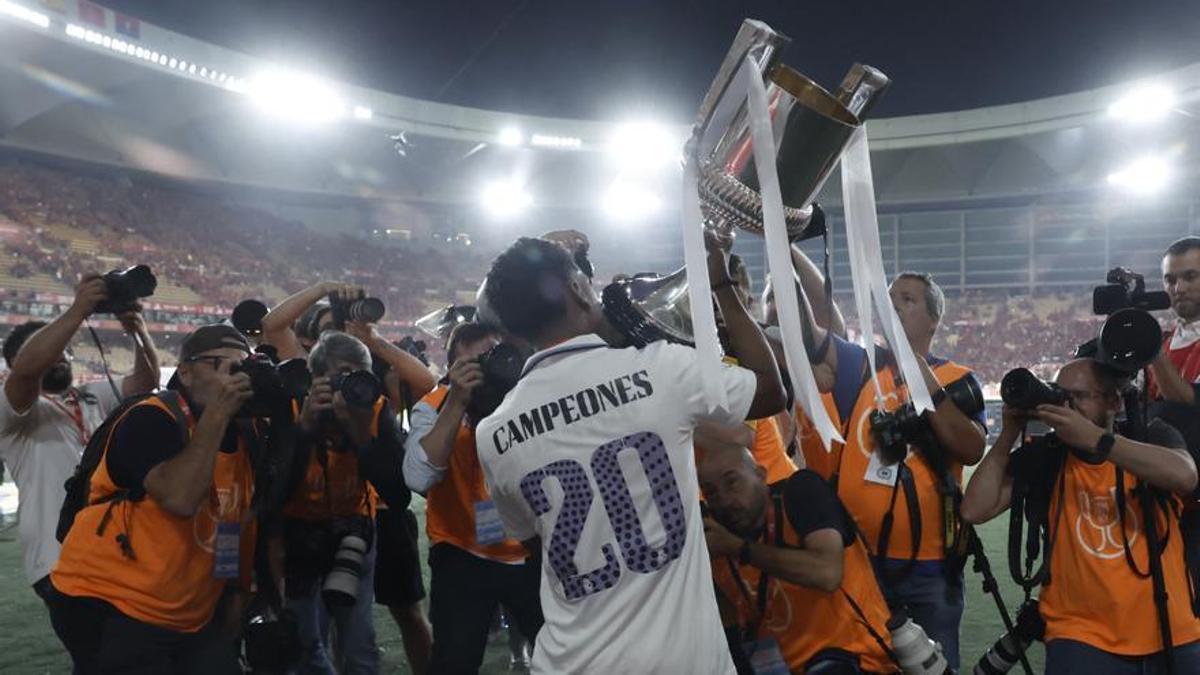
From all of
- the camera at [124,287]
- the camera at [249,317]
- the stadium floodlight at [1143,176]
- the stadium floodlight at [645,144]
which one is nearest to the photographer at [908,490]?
the camera at [124,287]

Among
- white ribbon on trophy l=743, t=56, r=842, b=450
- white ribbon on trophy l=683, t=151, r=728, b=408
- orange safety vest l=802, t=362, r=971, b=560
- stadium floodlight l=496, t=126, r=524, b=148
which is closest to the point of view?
white ribbon on trophy l=743, t=56, r=842, b=450

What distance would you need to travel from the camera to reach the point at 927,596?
2.94 meters

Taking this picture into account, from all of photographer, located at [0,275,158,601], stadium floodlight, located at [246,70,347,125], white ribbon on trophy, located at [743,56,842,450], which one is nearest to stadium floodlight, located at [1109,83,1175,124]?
stadium floodlight, located at [246,70,347,125]

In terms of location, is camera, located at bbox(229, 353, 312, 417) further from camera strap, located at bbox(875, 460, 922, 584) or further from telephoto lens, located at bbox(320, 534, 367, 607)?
camera strap, located at bbox(875, 460, 922, 584)

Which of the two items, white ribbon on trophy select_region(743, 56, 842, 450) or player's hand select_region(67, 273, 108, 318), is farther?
player's hand select_region(67, 273, 108, 318)

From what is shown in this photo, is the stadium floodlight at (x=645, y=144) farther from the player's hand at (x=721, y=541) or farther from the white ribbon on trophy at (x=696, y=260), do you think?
the white ribbon on trophy at (x=696, y=260)

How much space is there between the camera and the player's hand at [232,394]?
2.48 metres

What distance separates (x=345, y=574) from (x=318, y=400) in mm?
627

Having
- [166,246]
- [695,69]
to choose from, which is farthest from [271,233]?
[695,69]

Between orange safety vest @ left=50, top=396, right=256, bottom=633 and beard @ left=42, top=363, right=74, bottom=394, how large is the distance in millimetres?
1627

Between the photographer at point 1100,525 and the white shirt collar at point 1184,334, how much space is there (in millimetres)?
1241

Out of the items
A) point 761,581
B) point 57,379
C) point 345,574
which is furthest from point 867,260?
point 57,379

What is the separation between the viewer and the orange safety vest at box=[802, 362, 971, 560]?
115 inches

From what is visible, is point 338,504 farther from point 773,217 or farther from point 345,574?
point 773,217
